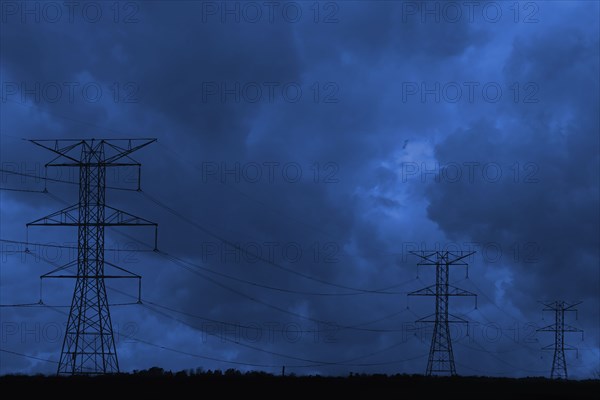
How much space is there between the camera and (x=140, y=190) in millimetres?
55469

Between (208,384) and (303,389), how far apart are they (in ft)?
14.9

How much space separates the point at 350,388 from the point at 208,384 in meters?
7.31

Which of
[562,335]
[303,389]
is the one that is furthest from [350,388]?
[562,335]

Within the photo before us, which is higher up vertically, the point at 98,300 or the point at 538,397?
the point at 98,300

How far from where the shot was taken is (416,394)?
43.0 m

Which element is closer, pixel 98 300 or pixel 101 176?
pixel 98 300

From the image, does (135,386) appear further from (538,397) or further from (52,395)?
(538,397)

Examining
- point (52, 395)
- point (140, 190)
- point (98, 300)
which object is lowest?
point (52, 395)

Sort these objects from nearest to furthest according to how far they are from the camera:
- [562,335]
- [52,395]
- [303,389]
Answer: [52,395]
[303,389]
[562,335]

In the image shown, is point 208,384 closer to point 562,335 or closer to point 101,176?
point 101,176

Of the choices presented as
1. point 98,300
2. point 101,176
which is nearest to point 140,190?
point 101,176

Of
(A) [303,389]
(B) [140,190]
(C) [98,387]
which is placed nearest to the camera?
(C) [98,387]

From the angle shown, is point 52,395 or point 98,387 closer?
point 52,395

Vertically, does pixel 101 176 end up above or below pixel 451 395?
above
